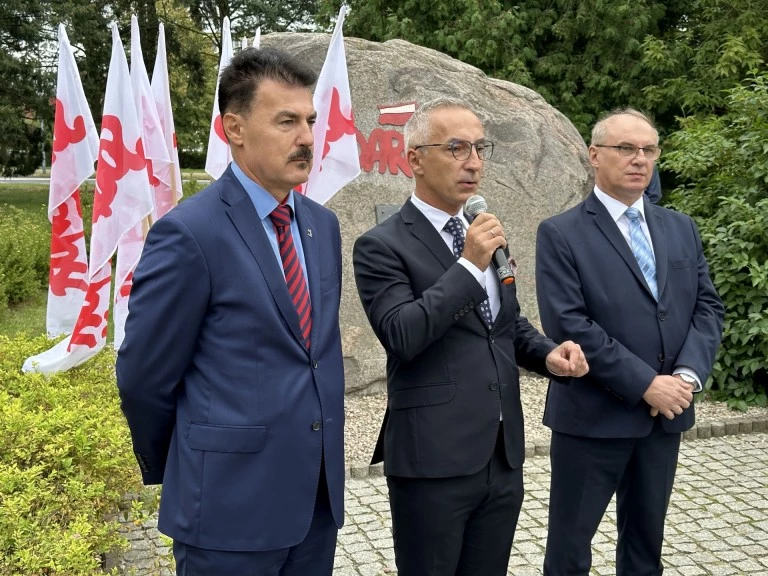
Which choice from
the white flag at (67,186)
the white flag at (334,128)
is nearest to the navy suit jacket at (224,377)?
the white flag at (334,128)

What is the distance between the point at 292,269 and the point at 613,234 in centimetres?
150

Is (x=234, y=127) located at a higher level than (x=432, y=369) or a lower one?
higher

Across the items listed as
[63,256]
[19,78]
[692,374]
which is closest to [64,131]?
[63,256]

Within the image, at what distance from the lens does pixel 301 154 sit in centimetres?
224

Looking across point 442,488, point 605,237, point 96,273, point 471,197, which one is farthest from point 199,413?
point 96,273

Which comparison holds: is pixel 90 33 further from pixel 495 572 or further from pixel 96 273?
pixel 495 572

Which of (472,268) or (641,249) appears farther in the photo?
(641,249)

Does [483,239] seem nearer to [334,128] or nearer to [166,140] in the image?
[334,128]

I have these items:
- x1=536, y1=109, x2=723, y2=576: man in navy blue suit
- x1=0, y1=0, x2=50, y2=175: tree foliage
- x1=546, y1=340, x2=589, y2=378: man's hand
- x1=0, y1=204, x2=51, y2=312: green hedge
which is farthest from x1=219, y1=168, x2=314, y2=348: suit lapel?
x1=0, y1=0, x2=50, y2=175: tree foliage

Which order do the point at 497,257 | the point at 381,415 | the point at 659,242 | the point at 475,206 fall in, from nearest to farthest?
the point at 497,257, the point at 475,206, the point at 659,242, the point at 381,415

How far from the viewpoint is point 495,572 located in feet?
9.34

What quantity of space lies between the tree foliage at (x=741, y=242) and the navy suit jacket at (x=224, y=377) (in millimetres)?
5459

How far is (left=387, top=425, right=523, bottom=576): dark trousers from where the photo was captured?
270 cm

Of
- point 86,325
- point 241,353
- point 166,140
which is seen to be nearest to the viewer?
point 241,353
